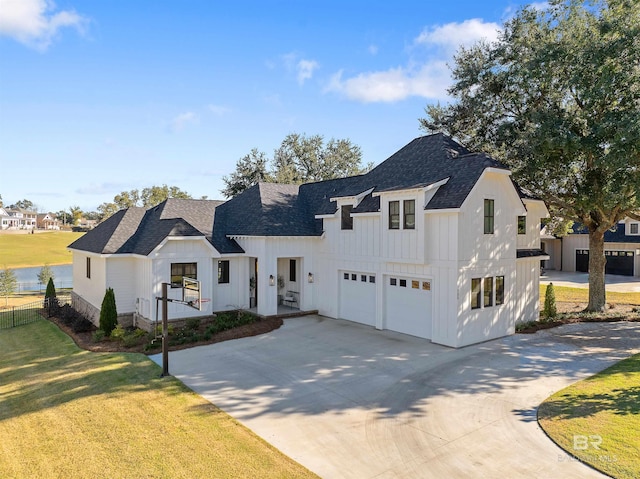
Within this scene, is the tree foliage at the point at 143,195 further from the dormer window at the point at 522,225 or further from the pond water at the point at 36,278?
the dormer window at the point at 522,225

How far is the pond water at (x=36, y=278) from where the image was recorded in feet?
140

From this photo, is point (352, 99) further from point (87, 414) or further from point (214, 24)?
point (87, 414)

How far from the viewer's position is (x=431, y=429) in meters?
8.18

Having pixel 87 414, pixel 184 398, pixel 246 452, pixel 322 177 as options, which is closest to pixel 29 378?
pixel 87 414

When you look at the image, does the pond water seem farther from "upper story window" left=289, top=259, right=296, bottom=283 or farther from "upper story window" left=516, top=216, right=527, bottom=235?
"upper story window" left=516, top=216, right=527, bottom=235

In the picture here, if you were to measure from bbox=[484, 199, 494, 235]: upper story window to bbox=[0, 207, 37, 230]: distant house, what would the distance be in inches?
5527

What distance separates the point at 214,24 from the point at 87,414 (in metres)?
13.7

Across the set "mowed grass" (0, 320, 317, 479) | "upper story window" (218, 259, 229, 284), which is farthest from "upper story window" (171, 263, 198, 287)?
"mowed grass" (0, 320, 317, 479)

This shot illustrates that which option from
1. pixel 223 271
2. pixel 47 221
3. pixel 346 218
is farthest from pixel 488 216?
pixel 47 221

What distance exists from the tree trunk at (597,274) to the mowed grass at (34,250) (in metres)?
60.9

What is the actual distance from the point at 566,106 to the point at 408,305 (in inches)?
504

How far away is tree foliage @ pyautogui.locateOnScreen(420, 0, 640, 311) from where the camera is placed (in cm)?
1545

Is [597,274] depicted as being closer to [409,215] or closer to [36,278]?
[409,215]

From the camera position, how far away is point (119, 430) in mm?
8312
